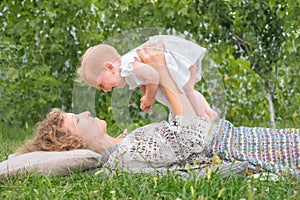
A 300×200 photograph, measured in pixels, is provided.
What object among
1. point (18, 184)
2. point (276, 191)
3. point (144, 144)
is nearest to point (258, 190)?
point (276, 191)

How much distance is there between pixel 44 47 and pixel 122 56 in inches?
103

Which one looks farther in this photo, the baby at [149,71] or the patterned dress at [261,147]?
the patterned dress at [261,147]

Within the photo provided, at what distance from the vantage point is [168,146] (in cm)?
253

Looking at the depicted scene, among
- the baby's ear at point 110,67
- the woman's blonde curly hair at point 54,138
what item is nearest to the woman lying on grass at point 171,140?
the woman's blonde curly hair at point 54,138

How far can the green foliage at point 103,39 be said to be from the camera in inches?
193

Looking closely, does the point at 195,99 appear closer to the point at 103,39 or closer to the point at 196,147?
the point at 196,147

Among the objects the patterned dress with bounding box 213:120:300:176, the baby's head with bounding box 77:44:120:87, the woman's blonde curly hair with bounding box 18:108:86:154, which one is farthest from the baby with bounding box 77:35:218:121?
the woman's blonde curly hair with bounding box 18:108:86:154

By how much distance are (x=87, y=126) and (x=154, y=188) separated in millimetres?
666

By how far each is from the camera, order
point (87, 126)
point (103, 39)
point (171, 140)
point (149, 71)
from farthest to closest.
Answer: point (103, 39), point (87, 126), point (171, 140), point (149, 71)

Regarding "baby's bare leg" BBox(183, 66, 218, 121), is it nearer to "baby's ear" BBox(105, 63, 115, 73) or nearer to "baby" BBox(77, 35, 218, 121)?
"baby" BBox(77, 35, 218, 121)

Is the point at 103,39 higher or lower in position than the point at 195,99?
higher

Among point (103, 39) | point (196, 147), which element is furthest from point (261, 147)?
point (103, 39)

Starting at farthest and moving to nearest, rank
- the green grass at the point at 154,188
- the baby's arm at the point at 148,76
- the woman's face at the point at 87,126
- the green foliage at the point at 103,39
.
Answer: the green foliage at the point at 103,39, the woman's face at the point at 87,126, the baby's arm at the point at 148,76, the green grass at the point at 154,188

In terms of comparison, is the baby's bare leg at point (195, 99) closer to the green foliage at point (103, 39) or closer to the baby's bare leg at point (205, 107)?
the baby's bare leg at point (205, 107)
